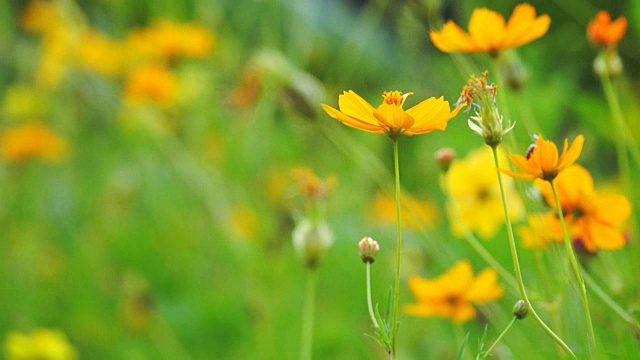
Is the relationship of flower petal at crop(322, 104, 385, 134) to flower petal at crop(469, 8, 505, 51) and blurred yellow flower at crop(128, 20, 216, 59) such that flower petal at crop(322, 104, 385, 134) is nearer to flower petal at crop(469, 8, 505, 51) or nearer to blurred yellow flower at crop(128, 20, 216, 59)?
flower petal at crop(469, 8, 505, 51)

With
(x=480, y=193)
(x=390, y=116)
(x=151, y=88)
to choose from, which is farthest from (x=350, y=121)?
(x=151, y=88)

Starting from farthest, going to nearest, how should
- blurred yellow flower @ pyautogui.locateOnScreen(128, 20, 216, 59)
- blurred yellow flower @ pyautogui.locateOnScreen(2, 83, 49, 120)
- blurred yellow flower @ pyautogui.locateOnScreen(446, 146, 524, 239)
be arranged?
blurred yellow flower @ pyautogui.locateOnScreen(2, 83, 49, 120) → blurred yellow flower @ pyautogui.locateOnScreen(128, 20, 216, 59) → blurred yellow flower @ pyautogui.locateOnScreen(446, 146, 524, 239)

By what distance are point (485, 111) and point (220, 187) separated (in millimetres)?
779

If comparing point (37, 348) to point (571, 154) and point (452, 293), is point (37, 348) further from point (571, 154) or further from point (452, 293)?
point (571, 154)

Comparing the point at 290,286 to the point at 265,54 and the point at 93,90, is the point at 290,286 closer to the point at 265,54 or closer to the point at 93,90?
the point at 265,54

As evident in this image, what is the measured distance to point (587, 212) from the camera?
1.30 feet

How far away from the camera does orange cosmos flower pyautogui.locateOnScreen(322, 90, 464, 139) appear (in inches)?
11.3

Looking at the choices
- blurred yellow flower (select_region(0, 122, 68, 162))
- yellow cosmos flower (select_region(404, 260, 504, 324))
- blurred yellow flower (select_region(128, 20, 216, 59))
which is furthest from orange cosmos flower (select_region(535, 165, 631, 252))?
blurred yellow flower (select_region(0, 122, 68, 162))

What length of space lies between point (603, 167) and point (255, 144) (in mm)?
530

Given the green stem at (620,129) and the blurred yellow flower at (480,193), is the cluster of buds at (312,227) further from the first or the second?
the blurred yellow flower at (480,193)

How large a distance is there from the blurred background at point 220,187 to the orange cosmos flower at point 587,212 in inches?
3.0

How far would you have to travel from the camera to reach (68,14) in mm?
1107

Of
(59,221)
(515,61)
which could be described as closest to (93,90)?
(59,221)

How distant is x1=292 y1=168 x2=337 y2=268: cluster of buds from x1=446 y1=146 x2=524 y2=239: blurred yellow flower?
28 cm
